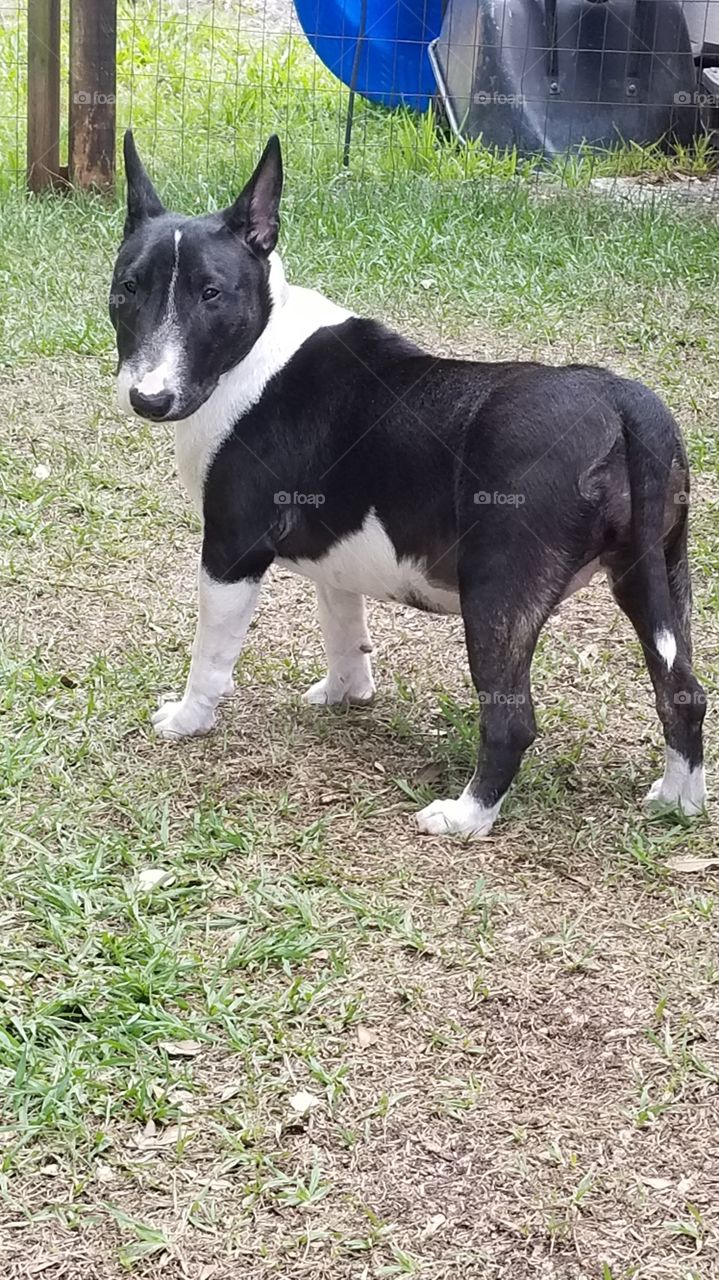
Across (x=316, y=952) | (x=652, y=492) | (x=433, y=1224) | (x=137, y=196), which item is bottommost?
(x=316, y=952)

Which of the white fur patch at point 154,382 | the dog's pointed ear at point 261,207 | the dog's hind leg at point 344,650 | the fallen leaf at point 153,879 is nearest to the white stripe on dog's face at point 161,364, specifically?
the white fur patch at point 154,382

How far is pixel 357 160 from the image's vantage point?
9.58 m

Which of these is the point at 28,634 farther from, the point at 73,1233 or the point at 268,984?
the point at 73,1233

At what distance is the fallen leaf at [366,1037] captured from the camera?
A: 10.2 feet

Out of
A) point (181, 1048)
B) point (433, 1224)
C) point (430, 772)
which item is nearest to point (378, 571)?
point (430, 772)

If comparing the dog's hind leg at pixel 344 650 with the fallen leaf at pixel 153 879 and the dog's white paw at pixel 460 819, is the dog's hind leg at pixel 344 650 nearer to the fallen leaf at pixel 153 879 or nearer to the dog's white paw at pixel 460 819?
the dog's white paw at pixel 460 819

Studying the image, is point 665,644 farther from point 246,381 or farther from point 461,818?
point 246,381

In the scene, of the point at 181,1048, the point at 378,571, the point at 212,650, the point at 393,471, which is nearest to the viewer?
the point at 181,1048

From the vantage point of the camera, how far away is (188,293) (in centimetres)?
386

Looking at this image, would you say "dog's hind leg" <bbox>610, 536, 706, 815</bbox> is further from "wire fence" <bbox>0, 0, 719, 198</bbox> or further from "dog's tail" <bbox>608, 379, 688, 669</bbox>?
"wire fence" <bbox>0, 0, 719, 198</bbox>

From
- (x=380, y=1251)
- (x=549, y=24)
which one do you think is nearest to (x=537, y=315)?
(x=549, y=24)

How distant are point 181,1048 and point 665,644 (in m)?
1.51

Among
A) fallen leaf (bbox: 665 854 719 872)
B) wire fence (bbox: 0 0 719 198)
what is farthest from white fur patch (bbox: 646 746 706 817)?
wire fence (bbox: 0 0 719 198)

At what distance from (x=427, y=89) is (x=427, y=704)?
7.55 m
